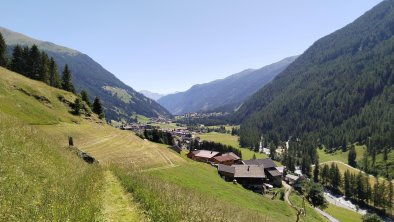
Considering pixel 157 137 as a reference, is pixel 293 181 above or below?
below

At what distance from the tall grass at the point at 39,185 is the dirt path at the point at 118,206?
649mm

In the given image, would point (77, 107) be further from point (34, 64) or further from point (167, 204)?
point (167, 204)

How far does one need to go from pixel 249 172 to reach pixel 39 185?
A: 301 ft

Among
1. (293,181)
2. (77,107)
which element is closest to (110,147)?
(77,107)

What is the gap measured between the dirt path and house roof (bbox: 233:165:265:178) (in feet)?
265

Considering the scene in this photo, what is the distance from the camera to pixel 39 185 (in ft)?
59.8

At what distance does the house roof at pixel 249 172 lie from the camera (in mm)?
102312

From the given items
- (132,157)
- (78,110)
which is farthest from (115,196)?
(78,110)

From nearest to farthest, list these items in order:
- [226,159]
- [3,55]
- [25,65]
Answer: [3,55], [25,65], [226,159]

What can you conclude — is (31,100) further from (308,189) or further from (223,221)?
(308,189)

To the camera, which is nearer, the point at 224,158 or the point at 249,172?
the point at 249,172

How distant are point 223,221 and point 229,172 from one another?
84627 mm

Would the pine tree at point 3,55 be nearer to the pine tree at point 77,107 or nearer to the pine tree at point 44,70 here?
the pine tree at point 44,70

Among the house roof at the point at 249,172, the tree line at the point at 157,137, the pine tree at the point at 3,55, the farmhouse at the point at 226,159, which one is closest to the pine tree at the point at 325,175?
the farmhouse at the point at 226,159
